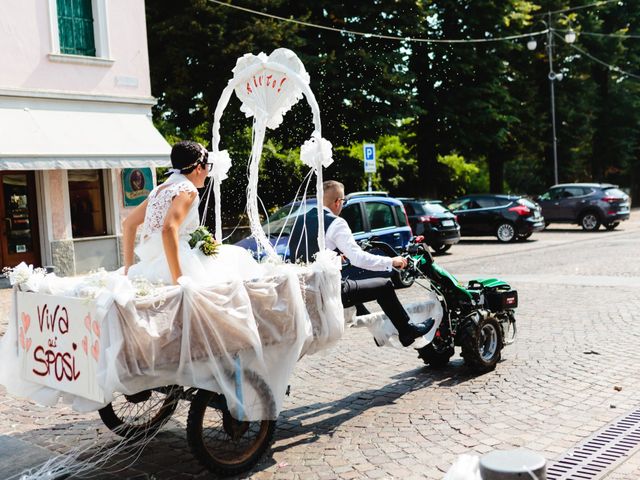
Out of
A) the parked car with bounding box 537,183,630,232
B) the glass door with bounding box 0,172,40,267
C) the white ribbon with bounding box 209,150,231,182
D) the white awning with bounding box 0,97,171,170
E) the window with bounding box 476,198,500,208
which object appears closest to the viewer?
the white ribbon with bounding box 209,150,231,182

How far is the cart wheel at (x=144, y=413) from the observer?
465cm

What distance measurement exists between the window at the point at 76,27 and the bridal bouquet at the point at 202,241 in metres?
13.2

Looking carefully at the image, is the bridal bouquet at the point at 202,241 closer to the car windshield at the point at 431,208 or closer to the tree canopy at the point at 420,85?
the car windshield at the point at 431,208

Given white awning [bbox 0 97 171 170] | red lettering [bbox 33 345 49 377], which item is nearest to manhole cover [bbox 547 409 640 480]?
red lettering [bbox 33 345 49 377]

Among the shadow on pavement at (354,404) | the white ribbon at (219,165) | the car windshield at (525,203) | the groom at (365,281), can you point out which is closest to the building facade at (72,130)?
the white ribbon at (219,165)

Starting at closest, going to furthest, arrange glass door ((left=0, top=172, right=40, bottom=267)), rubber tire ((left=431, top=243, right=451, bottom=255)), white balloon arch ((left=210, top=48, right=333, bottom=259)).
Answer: white balloon arch ((left=210, top=48, right=333, bottom=259)), glass door ((left=0, top=172, right=40, bottom=267)), rubber tire ((left=431, top=243, right=451, bottom=255))

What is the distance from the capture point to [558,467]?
Answer: 4328 millimetres

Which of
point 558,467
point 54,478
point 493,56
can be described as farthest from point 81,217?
point 493,56

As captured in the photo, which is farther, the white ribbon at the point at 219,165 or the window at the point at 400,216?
the window at the point at 400,216

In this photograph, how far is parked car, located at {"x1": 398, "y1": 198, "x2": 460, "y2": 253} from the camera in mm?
18422

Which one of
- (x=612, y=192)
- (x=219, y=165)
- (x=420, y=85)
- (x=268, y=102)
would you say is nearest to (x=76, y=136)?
(x=219, y=165)

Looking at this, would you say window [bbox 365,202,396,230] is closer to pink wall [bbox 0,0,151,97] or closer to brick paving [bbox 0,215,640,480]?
brick paving [bbox 0,215,640,480]

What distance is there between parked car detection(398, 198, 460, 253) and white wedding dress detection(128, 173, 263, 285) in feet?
45.8

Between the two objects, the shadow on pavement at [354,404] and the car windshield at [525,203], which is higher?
the car windshield at [525,203]
